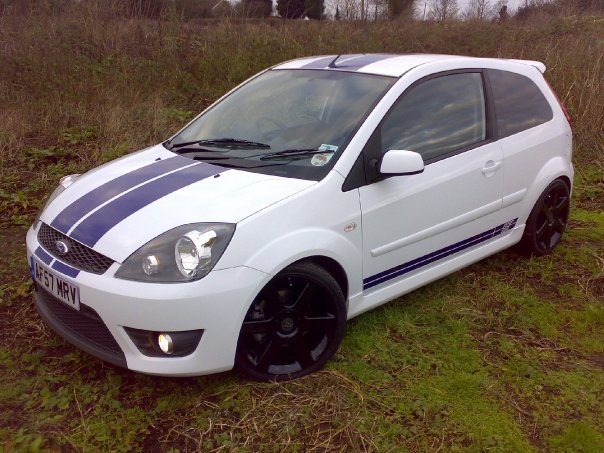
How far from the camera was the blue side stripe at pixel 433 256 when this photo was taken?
3.13 metres

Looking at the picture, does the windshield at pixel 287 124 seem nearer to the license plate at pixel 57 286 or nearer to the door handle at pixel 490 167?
the door handle at pixel 490 167

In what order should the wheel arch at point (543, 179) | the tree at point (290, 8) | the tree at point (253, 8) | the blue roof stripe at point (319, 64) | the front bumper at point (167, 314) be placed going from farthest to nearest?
the tree at point (290, 8) → the tree at point (253, 8) → the wheel arch at point (543, 179) → the blue roof stripe at point (319, 64) → the front bumper at point (167, 314)

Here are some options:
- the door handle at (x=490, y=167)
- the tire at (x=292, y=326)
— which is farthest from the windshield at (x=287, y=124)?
the door handle at (x=490, y=167)

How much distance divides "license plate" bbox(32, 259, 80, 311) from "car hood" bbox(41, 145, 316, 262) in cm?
20

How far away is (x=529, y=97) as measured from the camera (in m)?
4.04

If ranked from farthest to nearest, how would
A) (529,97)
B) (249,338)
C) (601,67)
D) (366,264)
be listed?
(601,67)
(529,97)
(366,264)
(249,338)

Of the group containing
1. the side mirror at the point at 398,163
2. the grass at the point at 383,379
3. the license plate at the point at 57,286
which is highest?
the side mirror at the point at 398,163

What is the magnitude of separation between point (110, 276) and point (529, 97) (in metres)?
3.11

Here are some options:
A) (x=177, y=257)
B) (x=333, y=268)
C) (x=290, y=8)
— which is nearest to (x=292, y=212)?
(x=333, y=268)

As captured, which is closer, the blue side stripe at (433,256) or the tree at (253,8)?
the blue side stripe at (433,256)

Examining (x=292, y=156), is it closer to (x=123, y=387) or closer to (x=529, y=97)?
(x=123, y=387)

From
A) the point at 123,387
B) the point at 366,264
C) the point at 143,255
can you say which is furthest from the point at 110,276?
the point at 366,264

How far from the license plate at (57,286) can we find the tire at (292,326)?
754mm

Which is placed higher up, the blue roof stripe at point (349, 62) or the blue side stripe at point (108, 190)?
the blue roof stripe at point (349, 62)
